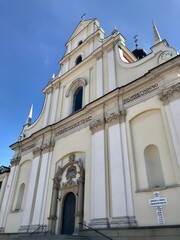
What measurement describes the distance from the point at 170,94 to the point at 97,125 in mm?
4079

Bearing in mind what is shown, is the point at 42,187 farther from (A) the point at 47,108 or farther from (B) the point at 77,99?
(A) the point at 47,108

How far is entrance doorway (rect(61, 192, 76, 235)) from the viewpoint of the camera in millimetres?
9894

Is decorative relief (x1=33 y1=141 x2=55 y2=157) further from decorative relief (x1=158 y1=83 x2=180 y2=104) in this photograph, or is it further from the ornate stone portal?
decorative relief (x1=158 y1=83 x2=180 y2=104)

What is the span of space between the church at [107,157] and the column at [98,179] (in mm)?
43

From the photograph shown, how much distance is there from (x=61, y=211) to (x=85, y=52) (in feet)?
40.6

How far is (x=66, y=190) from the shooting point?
10805 millimetres

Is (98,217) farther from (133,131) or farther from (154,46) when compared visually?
(154,46)

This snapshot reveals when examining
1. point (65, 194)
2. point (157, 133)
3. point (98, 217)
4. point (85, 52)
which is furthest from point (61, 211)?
point (85, 52)

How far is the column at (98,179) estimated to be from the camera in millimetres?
8391

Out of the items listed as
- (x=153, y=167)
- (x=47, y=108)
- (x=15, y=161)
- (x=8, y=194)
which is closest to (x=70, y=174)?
(x=153, y=167)

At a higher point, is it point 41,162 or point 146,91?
point 146,91

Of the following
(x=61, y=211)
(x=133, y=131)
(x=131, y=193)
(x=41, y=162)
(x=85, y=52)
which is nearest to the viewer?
(x=131, y=193)

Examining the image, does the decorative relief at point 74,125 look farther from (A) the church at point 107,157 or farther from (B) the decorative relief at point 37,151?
(B) the decorative relief at point 37,151

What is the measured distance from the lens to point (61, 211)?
34.6 feet
